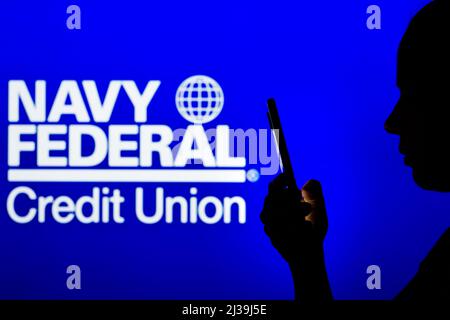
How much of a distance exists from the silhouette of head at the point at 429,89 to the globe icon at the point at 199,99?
2.84 feet

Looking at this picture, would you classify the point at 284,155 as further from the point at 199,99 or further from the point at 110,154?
the point at 110,154

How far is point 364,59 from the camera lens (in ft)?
5.83

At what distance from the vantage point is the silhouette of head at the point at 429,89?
2.89 feet

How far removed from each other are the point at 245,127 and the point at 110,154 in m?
0.40

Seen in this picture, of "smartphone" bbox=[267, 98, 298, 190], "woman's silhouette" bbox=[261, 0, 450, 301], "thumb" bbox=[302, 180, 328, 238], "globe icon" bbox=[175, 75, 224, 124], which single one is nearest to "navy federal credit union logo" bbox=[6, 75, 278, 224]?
"globe icon" bbox=[175, 75, 224, 124]

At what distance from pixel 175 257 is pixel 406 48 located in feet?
3.46

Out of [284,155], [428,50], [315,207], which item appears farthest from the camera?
[315,207]

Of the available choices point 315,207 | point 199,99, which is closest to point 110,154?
point 199,99

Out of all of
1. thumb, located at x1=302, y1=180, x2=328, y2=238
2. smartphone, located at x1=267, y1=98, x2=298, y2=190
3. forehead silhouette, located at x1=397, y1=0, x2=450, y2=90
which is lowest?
thumb, located at x1=302, y1=180, x2=328, y2=238

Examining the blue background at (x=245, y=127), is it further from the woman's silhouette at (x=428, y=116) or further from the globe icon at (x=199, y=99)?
the woman's silhouette at (x=428, y=116)

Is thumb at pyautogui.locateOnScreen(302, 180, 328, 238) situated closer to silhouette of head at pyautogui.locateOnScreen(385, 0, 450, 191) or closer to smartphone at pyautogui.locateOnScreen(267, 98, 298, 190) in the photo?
smartphone at pyautogui.locateOnScreen(267, 98, 298, 190)

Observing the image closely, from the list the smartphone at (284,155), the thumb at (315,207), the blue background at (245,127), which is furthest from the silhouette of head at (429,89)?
the blue background at (245,127)

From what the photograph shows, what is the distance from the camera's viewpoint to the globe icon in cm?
178

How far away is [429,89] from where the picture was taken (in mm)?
919
